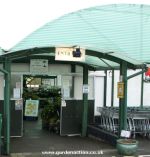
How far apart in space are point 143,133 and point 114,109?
4.57 feet

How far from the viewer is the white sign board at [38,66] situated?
1522 cm

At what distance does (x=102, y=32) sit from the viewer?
15805 mm

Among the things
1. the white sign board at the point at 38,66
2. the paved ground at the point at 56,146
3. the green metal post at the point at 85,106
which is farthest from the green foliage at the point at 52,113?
the white sign board at the point at 38,66

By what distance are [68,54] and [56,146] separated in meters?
3.41

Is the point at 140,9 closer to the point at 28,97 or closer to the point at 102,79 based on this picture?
the point at 102,79

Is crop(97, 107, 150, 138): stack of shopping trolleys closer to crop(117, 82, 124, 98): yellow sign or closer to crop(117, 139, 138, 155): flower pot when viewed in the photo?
crop(117, 82, 124, 98): yellow sign

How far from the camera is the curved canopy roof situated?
599 inches

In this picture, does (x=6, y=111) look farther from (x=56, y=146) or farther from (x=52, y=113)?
(x=52, y=113)

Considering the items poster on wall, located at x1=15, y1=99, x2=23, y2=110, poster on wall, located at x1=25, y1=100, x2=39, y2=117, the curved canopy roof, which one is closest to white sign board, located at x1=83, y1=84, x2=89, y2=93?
the curved canopy roof

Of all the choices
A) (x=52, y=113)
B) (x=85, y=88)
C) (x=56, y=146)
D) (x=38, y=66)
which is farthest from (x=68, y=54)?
(x=52, y=113)

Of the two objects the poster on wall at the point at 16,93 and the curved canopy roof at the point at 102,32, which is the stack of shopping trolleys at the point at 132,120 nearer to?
the curved canopy roof at the point at 102,32

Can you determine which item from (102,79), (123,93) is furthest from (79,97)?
(123,93)

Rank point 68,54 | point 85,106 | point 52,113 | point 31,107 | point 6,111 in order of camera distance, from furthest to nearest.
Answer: point 31,107 < point 52,113 < point 85,106 < point 6,111 < point 68,54

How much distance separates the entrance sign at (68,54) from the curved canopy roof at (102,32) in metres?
2.72
